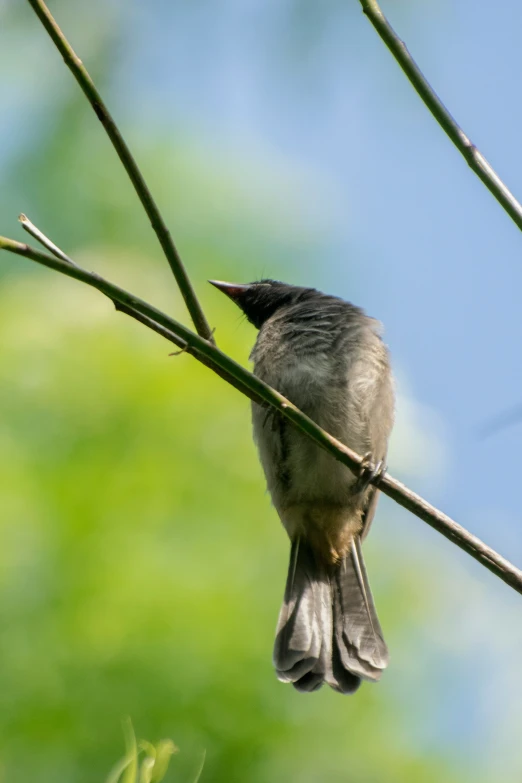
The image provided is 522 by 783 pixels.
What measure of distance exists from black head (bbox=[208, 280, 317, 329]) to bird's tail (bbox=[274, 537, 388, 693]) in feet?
3.86

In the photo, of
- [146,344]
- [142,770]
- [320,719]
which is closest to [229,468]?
[146,344]

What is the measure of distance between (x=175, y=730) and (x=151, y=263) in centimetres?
334

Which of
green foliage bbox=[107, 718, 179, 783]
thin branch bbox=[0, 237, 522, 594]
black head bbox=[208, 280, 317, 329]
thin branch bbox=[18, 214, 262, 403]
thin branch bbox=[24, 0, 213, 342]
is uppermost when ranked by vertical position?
black head bbox=[208, 280, 317, 329]

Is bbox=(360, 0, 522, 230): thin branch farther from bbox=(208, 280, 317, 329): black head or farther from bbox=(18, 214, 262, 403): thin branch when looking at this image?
bbox=(208, 280, 317, 329): black head

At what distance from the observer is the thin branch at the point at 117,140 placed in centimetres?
227

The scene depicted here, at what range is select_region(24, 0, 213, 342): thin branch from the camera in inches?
89.4

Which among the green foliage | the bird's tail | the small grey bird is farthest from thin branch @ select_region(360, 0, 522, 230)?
the bird's tail

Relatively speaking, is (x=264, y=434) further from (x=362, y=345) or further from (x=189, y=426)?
(x=189, y=426)

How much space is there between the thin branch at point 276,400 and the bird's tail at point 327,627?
4.39ft

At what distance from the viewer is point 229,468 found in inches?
245

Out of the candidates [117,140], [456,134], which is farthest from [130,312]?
[456,134]

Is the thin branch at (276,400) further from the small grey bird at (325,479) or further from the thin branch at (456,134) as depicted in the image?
the small grey bird at (325,479)

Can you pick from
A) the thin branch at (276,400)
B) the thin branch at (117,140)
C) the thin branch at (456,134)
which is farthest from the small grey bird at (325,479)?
the thin branch at (456,134)

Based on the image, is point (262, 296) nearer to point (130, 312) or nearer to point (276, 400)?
point (130, 312)
